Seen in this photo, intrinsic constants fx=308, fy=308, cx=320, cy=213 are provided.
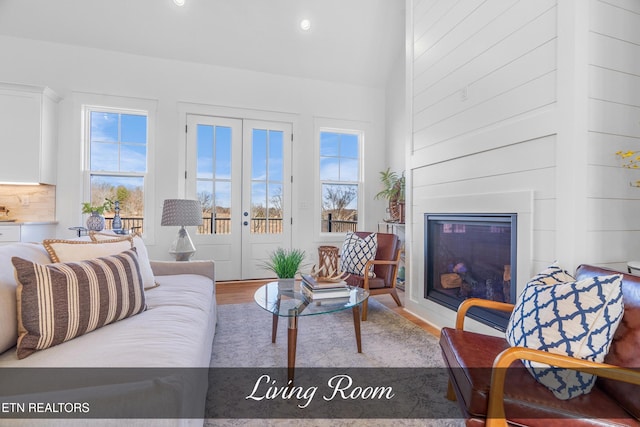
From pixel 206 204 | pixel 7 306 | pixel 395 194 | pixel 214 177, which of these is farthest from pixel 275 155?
pixel 7 306

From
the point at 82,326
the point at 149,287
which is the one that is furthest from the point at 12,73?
the point at 82,326

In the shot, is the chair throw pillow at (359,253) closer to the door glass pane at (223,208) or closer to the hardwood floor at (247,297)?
the hardwood floor at (247,297)

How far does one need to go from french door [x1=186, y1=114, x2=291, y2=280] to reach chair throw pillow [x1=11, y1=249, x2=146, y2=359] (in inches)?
112

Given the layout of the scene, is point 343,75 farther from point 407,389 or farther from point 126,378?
point 126,378

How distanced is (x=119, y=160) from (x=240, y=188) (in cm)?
157

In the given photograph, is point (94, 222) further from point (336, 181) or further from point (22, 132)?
point (336, 181)

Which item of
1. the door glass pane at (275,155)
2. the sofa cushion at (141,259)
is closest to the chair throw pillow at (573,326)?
the sofa cushion at (141,259)

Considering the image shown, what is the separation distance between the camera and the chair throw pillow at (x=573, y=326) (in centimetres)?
108

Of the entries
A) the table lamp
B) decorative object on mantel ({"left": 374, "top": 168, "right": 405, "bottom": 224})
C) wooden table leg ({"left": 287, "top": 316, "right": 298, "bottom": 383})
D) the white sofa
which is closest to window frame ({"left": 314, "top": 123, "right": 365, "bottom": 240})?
decorative object on mantel ({"left": 374, "top": 168, "right": 405, "bottom": 224})

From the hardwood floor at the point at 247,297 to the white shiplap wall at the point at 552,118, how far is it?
110 centimetres

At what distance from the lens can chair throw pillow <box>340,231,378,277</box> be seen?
10.3 ft

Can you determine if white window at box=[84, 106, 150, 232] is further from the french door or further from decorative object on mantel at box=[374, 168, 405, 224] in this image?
decorative object on mantel at box=[374, 168, 405, 224]

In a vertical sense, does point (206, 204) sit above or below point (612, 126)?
below

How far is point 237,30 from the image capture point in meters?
4.02
